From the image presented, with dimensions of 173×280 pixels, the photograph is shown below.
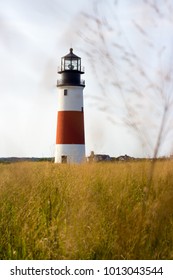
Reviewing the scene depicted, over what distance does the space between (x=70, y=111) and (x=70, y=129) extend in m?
1.03

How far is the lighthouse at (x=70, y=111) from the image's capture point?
1675 centimetres

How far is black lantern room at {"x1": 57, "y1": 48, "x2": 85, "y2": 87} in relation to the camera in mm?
18375

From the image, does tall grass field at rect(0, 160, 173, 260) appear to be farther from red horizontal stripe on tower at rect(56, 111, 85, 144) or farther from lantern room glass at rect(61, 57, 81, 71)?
lantern room glass at rect(61, 57, 81, 71)

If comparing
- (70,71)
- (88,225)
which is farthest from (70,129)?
(88,225)

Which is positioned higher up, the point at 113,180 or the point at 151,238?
the point at 113,180

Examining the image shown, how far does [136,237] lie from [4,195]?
143 cm

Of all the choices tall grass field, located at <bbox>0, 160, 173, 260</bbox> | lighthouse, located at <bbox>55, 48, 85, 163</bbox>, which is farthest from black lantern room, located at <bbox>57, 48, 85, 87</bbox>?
tall grass field, located at <bbox>0, 160, 173, 260</bbox>

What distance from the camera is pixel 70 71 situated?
18.5 meters

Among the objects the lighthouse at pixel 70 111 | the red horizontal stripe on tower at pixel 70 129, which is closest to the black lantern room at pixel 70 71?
the lighthouse at pixel 70 111

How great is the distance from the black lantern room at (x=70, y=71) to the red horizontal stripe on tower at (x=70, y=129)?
1.53m

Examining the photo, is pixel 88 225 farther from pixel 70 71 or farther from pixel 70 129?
pixel 70 71
